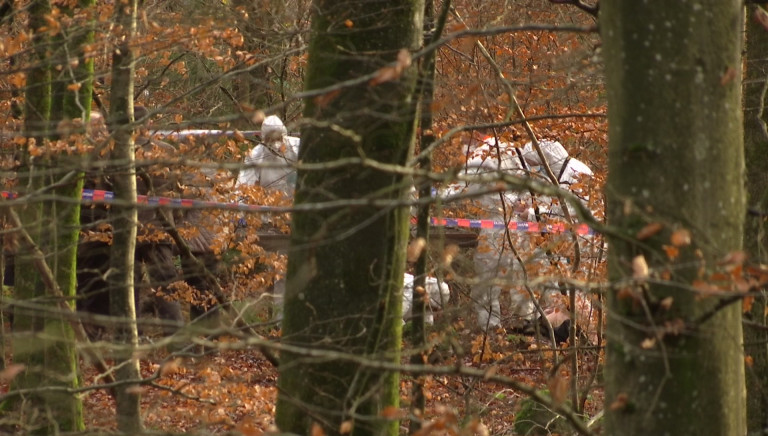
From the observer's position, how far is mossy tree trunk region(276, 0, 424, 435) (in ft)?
14.9

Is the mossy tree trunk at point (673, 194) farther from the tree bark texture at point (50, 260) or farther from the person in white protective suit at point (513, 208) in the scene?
the person in white protective suit at point (513, 208)

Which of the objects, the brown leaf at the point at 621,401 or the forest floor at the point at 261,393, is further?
the forest floor at the point at 261,393

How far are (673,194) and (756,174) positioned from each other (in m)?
3.54

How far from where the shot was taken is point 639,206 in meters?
3.21

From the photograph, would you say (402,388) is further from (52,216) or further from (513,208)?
(52,216)

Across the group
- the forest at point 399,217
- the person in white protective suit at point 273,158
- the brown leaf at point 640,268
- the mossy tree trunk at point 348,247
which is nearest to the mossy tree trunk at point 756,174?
the forest at point 399,217

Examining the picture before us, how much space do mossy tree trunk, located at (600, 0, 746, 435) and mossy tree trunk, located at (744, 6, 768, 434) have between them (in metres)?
2.26

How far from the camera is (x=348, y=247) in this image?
4688 mm

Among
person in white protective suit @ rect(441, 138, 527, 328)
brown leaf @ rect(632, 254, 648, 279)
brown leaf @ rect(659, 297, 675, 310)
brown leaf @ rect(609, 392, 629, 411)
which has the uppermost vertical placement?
person in white protective suit @ rect(441, 138, 527, 328)

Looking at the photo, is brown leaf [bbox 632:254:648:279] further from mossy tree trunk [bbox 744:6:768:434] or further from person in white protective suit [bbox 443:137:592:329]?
person in white protective suit [bbox 443:137:592:329]

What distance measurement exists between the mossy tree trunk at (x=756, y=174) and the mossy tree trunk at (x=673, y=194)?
7.41 ft

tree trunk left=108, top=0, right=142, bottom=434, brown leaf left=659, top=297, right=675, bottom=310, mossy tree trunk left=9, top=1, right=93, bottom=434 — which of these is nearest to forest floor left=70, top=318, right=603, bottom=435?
tree trunk left=108, top=0, right=142, bottom=434

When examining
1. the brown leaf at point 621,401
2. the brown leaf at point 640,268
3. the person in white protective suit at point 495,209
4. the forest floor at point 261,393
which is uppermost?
the person in white protective suit at point 495,209

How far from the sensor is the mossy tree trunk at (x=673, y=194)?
3184 mm
